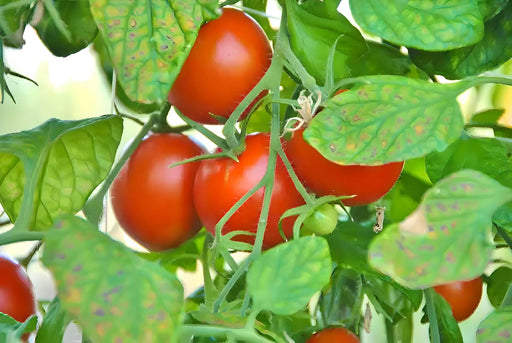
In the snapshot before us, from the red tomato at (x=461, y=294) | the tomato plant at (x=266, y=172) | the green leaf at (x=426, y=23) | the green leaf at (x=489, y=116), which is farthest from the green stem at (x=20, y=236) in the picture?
the green leaf at (x=489, y=116)

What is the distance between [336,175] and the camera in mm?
436

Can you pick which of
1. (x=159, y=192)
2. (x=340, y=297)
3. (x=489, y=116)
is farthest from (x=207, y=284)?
(x=489, y=116)

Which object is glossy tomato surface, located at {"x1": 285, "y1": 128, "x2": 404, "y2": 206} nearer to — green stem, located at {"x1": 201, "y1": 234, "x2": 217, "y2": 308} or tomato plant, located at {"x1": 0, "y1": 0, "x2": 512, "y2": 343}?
tomato plant, located at {"x1": 0, "y1": 0, "x2": 512, "y2": 343}

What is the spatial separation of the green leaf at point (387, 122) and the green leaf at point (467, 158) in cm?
10

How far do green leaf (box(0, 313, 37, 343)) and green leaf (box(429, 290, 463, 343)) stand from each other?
0.90 feet

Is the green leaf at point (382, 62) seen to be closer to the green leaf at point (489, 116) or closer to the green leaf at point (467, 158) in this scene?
the green leaf at point (467, 158)

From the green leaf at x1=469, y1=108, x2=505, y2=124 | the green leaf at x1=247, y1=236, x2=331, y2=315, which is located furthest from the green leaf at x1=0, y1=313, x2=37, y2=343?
the green leaf at x1=469, y1=108, x2=505, y2=124

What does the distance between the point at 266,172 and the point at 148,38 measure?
0.33 ft

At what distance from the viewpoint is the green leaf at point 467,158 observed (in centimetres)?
48

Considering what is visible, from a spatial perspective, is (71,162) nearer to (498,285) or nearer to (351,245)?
(351,245)

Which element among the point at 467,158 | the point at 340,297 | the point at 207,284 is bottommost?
the point at 340,297

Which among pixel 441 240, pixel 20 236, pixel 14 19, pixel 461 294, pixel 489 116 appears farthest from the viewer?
pixel 489 116

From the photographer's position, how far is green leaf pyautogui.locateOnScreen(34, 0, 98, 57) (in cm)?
55

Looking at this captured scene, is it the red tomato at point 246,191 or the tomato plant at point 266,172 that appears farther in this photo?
the red tomato at point 246,191
